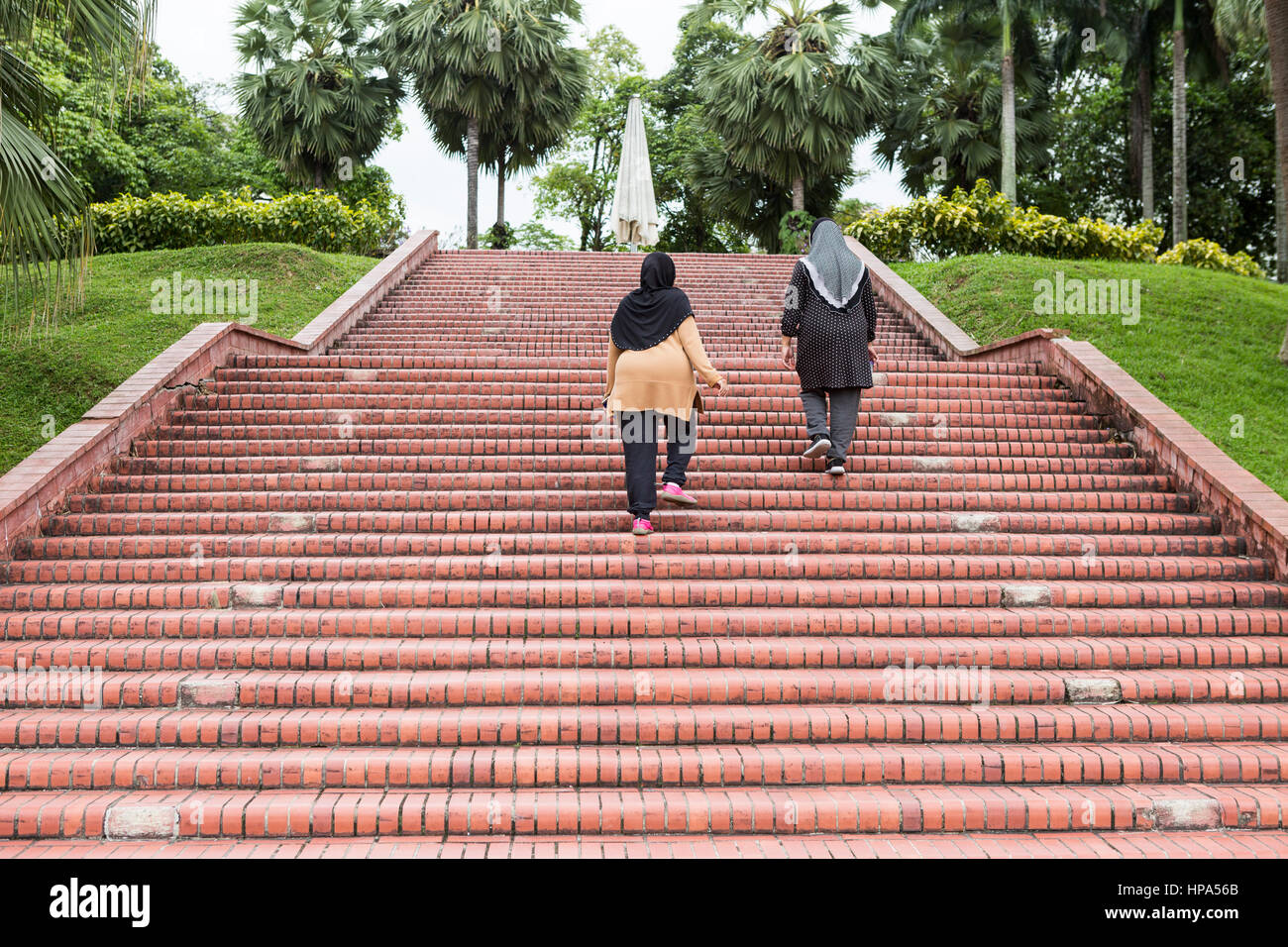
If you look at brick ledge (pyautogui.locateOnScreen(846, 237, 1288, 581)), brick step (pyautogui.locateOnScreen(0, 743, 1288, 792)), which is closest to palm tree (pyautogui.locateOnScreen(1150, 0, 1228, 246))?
brick ledge (pyautogui.locateOnScreen(846, 237, 1288, 581))

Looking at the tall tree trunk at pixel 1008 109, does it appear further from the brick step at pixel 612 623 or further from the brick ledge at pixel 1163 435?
the brick step at pixel 612 623

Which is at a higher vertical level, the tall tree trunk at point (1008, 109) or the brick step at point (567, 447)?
the tall tree trunk at point (1008, 109)

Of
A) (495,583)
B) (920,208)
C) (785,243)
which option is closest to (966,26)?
(785,243)

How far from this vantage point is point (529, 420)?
6.85 m

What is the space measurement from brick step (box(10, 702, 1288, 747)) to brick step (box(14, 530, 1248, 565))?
4.18 feet

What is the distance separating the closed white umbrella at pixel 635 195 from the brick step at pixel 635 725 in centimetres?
1177

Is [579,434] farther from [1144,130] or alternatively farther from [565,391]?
[1144,130]

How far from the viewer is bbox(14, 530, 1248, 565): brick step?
5.19 metres

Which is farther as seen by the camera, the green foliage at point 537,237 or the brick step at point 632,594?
the green foliage at point 537,237

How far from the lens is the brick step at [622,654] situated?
4.33m

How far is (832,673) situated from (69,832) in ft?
10.9

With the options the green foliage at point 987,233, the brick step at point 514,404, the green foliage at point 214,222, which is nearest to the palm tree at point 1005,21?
the green foliage at point 987,233

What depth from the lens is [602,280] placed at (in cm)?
1312

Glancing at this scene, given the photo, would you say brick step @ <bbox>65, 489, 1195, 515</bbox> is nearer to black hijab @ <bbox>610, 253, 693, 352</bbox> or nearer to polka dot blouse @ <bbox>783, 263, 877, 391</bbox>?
polka dot blouse @ <bbox>783, 263, 877, 391</bbox>
